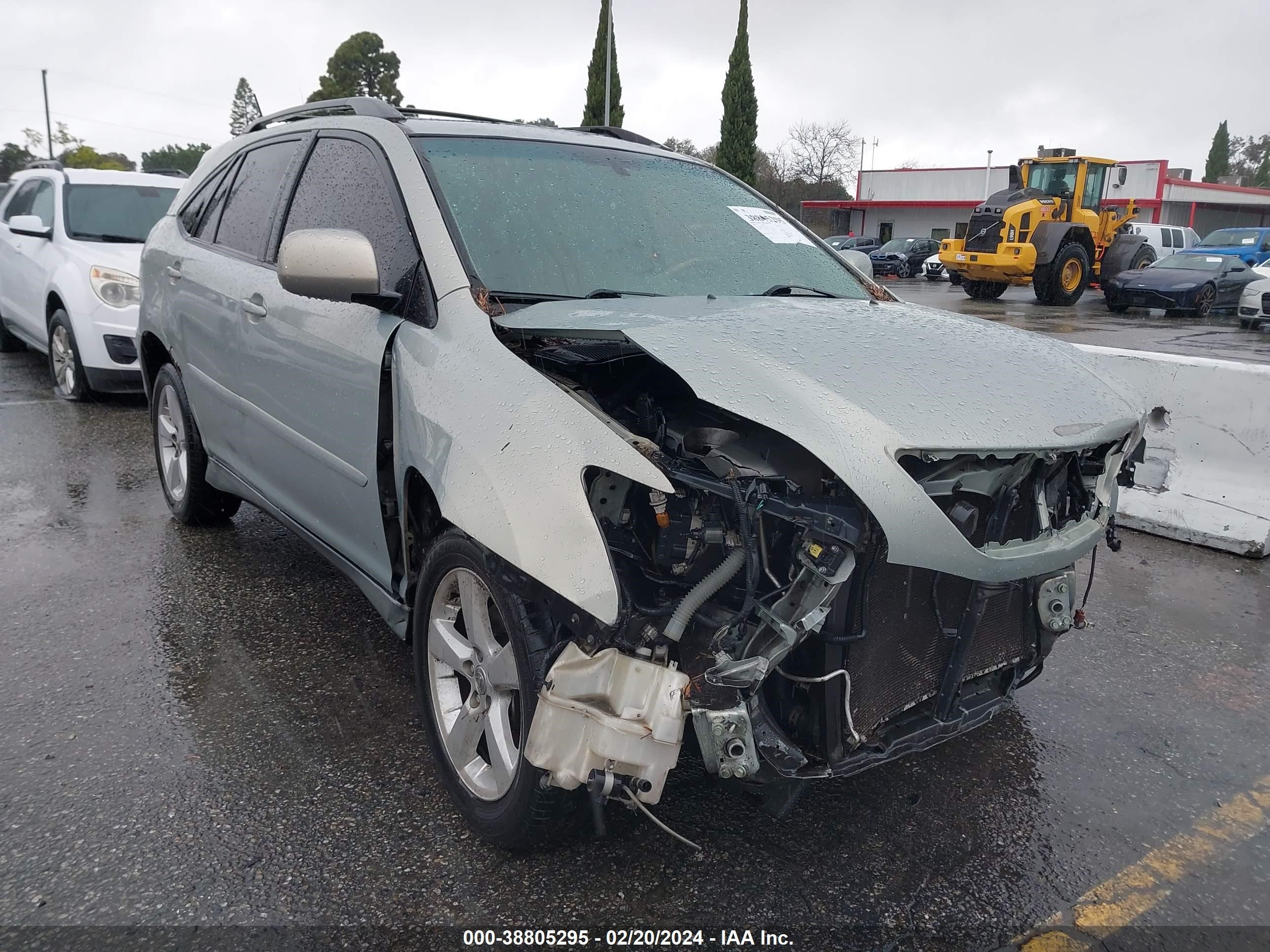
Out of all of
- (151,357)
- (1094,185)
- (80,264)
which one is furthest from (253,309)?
(1094,185)

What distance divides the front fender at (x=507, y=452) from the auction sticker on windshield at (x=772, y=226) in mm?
1345

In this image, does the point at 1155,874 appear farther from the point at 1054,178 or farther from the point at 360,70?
the point at 360,70

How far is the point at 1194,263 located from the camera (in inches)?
789

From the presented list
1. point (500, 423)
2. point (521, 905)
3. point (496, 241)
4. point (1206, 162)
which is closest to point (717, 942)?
point (521, 905)

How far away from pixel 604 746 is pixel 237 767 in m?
1.37

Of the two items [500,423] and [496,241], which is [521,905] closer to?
[500,423]

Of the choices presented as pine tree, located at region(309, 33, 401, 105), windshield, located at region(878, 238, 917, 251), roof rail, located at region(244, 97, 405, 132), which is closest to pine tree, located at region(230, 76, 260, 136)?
pine tree, located at region(309, 33, 401, 105)

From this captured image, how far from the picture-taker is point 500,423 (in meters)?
2.30

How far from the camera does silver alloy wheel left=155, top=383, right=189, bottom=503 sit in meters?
4.63

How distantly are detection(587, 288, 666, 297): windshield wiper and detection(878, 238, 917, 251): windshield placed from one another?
3158cm

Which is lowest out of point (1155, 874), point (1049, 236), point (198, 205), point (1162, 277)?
point (1155, 874)

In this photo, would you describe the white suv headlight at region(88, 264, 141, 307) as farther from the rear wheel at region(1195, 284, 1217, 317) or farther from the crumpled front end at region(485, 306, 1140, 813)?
the rear wheel at region(1195, 284, 1217, 317)

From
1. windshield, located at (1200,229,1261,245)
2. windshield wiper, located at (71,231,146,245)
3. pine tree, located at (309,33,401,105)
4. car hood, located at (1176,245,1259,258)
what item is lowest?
windshield wiper, located at (71,231,146,245)

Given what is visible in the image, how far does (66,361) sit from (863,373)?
7623mm
